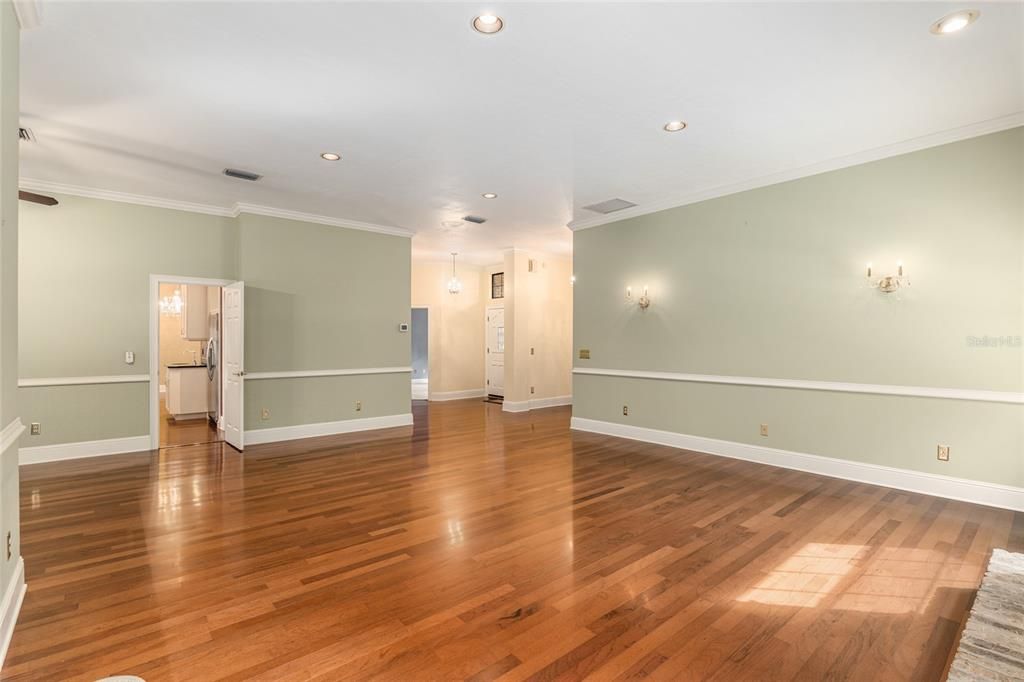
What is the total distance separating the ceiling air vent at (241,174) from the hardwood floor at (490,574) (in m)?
3.04

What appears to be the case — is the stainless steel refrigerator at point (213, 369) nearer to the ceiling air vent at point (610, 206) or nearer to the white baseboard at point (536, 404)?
the white baseboard at point (536, 404)

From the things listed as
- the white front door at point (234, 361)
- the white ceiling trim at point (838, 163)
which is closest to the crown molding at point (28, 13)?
the white front door at point (234, 361)

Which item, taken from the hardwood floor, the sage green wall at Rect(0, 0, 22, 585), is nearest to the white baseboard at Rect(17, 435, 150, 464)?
the hardwood floor

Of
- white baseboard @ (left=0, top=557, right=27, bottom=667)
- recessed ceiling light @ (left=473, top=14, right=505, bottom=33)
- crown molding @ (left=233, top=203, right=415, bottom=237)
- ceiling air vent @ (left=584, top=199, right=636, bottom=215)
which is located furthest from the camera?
crown molding @ (left=233, top=203, right=415, bottom=237)

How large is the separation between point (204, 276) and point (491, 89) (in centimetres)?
492

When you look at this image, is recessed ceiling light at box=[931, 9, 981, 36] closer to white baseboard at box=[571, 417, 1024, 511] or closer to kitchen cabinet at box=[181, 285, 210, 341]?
white baseboard at box=[571, 417, 1024, 511]

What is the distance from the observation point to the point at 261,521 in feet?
11.9

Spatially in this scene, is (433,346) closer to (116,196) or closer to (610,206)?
(610,206)

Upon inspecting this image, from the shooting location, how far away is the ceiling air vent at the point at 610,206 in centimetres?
609

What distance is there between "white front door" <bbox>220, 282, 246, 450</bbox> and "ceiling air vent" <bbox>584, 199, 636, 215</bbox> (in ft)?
14.5

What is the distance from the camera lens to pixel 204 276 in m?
6.33

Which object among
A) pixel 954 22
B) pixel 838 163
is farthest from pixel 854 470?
pixel 954 22

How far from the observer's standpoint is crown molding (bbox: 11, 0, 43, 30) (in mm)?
2439

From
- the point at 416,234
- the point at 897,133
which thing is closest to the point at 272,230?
the point at 416,234
